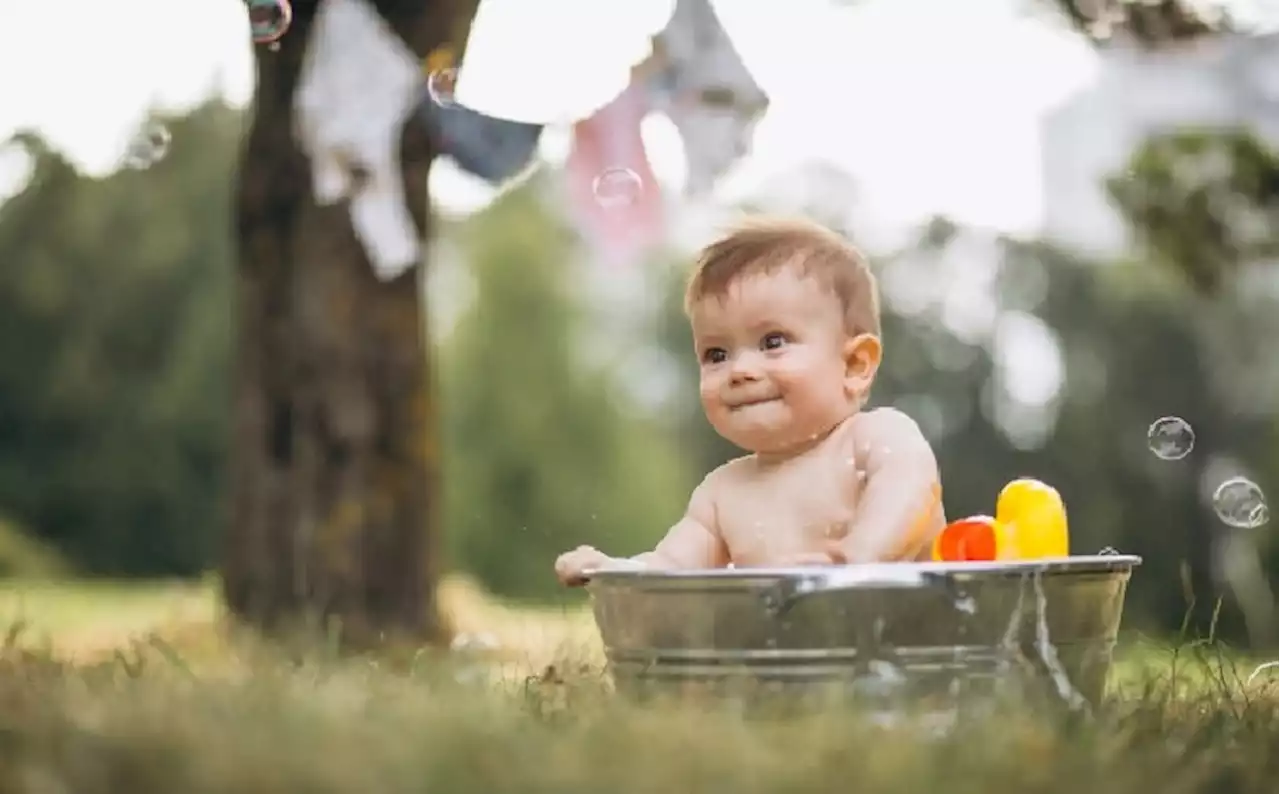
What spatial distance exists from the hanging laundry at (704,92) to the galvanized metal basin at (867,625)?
1210 mm

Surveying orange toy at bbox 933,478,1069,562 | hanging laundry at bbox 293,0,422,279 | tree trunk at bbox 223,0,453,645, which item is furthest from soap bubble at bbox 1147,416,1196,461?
tree trunk at bbox 223,0,453,645

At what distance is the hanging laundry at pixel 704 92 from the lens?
2.57m

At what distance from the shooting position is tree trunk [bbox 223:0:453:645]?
124 inches

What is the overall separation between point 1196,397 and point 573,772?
5463 mm

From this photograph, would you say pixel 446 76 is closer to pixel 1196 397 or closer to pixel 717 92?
pixel 717 92

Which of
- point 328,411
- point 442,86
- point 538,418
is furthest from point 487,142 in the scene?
point 538,418

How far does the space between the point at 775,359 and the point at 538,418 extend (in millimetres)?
6031

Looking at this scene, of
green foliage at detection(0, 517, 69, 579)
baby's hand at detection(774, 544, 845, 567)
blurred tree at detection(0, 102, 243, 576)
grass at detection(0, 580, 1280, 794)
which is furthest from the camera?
blurred tree at detection(0, 102, 243, 576)

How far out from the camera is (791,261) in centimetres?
172

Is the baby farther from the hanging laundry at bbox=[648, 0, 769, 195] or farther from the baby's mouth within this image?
the hanging laundry at bbox=[648, 0, 769, 195]

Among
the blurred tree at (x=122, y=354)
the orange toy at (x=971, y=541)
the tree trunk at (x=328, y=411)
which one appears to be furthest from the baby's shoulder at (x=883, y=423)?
the blurred tree at (x=122, y=354)

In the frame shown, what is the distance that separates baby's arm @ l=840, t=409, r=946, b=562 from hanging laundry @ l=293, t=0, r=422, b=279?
1.47 meters

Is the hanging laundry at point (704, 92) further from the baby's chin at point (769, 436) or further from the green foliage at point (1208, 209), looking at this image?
the green foliage at point (1208, 209)

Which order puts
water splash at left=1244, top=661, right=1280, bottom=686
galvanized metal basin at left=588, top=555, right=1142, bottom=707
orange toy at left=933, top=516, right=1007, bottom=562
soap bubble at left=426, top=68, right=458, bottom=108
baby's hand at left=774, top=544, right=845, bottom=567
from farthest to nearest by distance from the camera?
soap bubble at left=426, top=68, right=458, bottom=108, water splash at left=1244, top=661, right=1280, bottom=686, orange toy at left=933, top=516, right=1007, bottom=562, baby's hand at left=774, top=544, right=845, bottom=567, galvanized metal basin at left=588, top=555, right=1142, bottom=707
